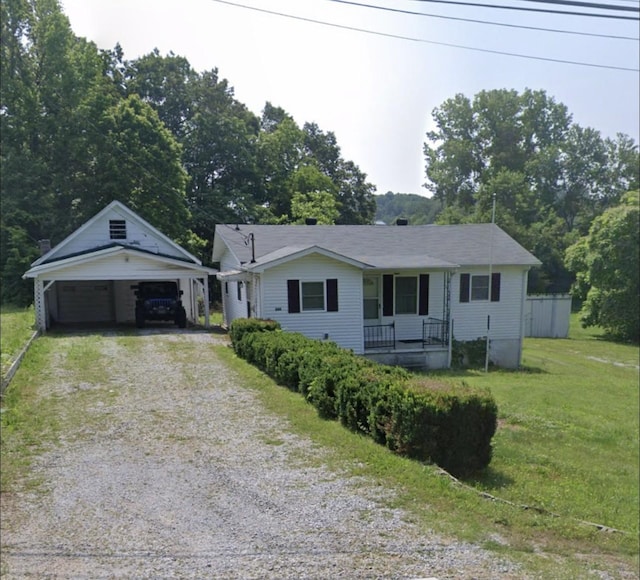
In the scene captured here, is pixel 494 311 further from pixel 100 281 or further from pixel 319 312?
pixel 100 281

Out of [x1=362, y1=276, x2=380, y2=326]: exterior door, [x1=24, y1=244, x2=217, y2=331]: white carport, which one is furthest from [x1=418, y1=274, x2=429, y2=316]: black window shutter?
[x1=24, y1=244, x2=217, y2=331]: white carport

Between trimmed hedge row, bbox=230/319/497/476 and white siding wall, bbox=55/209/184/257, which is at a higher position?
white siding wall, bbox=55/209/184/257

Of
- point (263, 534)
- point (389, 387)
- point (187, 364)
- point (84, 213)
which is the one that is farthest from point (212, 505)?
point (187, 364)

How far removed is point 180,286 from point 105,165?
8285 mm

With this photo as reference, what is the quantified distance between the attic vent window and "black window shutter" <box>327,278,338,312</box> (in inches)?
245

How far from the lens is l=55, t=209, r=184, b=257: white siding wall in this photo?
28.1 feet

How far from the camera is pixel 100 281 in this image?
10.1 meters

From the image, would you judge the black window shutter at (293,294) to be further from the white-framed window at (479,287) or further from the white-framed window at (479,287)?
the white-framed window at (479,287)

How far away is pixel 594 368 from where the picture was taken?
1800cm

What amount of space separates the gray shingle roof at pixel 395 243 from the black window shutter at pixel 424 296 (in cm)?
67

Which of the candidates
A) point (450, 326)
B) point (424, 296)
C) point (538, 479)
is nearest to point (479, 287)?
point (424, 296)

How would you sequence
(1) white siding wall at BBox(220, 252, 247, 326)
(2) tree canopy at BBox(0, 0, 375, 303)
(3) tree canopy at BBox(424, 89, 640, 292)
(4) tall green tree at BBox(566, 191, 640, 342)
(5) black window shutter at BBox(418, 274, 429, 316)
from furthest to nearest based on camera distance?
(3) tree canopy at BBox(424, 89, 640, 292) → (4) tall green tree at BBox(566, 191, 640, 342) → (1) white siding wall at BBox(220, 252, 247, 326) → (5) black window shutter at BBox(418, 274, 429, 316) → (2) tree canopy at BBox(0, 0, 375, 303)

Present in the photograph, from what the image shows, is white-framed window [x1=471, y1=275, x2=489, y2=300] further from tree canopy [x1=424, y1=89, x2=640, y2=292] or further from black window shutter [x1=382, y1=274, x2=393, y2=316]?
tree canopy [x1=424, y1=89, x2=640, y2=292]

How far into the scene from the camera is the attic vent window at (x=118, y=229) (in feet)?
33.3
